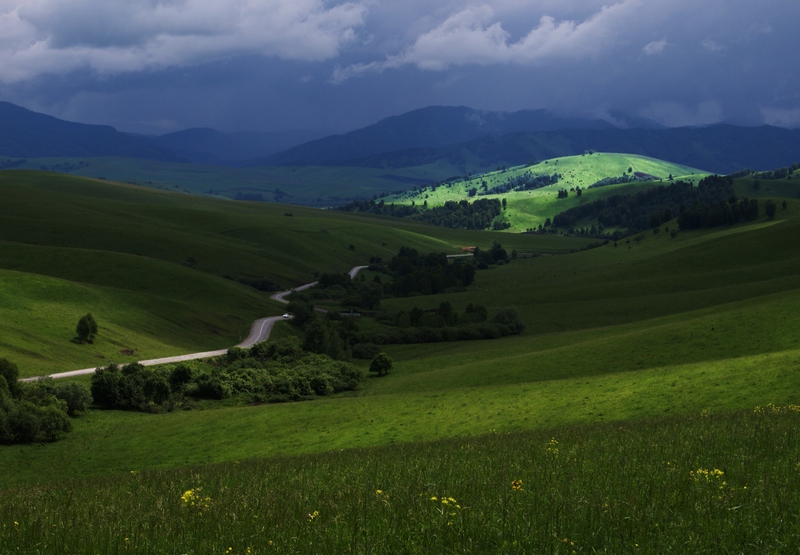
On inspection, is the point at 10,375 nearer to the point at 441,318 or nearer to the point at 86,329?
the point at 86,329

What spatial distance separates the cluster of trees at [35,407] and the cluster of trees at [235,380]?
5.05m

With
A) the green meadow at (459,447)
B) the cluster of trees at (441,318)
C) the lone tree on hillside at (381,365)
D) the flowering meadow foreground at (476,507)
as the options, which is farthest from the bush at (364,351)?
the flowering meadow foreground at (476,507)

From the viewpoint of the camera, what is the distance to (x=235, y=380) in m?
86.0

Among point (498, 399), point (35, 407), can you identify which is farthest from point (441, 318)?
point (35, 407)

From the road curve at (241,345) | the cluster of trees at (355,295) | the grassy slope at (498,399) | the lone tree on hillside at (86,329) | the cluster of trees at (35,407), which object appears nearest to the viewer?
the grassy slope at (498,399)

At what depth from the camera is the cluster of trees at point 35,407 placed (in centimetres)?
5909

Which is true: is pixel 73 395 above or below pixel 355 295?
above

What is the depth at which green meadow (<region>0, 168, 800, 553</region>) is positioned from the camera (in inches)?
498

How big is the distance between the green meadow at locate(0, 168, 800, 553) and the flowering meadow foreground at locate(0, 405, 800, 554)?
68 mm

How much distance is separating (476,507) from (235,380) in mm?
75452

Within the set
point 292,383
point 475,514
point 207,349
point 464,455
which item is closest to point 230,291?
point 207,349

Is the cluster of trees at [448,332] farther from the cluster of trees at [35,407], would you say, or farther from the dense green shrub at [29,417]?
the dense green shrub at [29,417]

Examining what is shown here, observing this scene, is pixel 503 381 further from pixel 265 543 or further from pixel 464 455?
pixel 265 543

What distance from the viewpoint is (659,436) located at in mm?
23953
